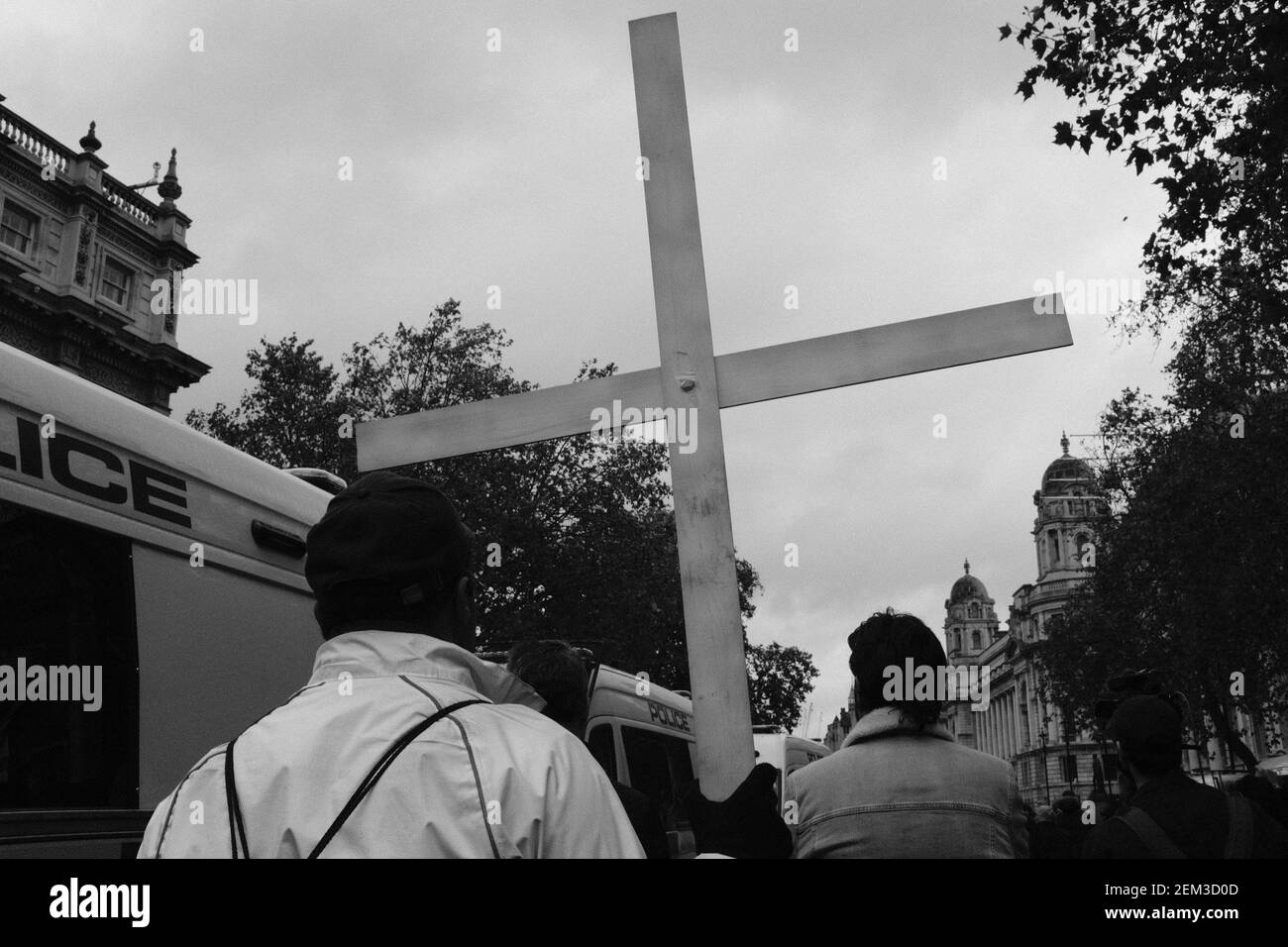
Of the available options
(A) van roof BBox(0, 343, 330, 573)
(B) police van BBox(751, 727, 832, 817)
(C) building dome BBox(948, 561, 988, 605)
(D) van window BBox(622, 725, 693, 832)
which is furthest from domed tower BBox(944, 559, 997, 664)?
(A) van roof BBox(0, 343, 330, 573)

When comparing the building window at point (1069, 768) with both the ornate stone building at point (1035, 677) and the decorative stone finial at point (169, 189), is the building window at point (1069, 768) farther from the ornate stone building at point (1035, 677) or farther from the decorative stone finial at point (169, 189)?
the decorative stone finial at point (169, 189)

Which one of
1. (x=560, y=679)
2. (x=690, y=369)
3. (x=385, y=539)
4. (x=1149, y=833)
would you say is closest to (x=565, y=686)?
(x=560, y=679)

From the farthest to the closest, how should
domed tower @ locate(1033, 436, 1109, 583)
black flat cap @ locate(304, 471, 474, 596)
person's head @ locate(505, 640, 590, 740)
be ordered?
domed tower @ locate(1033, 436, 1109, 583), person's head @ locate(505, 640, 590, 740), black flat cap @ locate(304, 471, 474, 596)

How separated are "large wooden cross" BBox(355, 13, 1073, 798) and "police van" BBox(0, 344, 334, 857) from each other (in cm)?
78

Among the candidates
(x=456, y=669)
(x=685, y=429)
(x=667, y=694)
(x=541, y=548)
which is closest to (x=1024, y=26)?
(x=667, y=694)

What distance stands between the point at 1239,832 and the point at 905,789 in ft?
3.07

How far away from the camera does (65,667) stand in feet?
11.7

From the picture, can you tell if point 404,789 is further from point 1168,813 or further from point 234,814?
point 1168,813

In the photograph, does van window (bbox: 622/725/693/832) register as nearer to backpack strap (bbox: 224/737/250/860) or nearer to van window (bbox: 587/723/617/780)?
van window (bbox: 587/723/617/780)

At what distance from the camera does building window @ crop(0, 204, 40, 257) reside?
31.6 m

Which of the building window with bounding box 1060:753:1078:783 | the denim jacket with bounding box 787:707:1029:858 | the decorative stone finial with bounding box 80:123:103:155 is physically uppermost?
the decorative stone finial with bounding box 80:123:103:155

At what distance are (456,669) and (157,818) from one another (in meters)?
0.38
